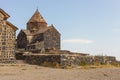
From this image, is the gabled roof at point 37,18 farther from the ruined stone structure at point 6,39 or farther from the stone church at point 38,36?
A: the ruined stone structure at point 6,39

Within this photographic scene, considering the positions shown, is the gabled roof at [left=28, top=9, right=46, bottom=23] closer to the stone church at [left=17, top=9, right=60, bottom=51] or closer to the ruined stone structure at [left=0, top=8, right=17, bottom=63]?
the stone church at [left=17, top=9, right=60, bottom=51]

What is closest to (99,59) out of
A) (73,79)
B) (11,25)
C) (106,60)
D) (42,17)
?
(106,60)

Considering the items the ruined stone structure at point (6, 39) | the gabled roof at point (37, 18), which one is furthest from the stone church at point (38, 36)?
the ruined stone structure at point (6, 39)

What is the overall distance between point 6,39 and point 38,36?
65.5 ft

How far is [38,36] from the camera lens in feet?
159

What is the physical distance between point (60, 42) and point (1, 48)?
21664mm

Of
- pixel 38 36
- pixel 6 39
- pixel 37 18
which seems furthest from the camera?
pixel 37 18

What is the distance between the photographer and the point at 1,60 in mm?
28203

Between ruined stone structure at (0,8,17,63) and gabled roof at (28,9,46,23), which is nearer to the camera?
ruined stone structure at (0,8,17,63)

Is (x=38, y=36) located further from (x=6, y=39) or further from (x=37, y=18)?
(x=6, y=39)

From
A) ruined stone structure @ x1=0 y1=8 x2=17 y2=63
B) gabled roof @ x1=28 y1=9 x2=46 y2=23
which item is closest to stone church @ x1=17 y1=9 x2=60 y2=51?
gabled roof @ x1=28 y1=9 x2=46 y2=23

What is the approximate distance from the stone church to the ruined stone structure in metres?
16.8

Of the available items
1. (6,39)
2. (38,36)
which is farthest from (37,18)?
(6,39)

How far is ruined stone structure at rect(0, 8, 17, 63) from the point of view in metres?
28.5
